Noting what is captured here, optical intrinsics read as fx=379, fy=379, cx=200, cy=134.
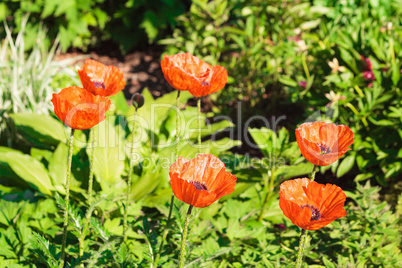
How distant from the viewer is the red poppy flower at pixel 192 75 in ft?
4.63

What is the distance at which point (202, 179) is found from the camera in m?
1.22

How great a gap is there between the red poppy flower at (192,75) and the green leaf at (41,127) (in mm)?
1314

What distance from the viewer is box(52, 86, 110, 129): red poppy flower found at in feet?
3.93

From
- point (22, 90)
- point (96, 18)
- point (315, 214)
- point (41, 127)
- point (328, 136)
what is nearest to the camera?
point (315, 214)

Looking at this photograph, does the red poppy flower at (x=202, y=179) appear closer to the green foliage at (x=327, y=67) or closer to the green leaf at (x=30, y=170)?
the green leaf at (x=30, y=170)

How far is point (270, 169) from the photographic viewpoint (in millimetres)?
2240

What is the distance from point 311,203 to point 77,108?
79 cm

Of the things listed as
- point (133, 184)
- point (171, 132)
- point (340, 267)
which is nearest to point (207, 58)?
point (171, 132)

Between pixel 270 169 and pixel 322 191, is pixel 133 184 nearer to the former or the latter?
pixel 270 169

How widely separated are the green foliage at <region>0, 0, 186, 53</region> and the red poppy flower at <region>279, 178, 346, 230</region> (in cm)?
350

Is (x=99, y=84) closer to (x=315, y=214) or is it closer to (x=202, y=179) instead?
(x=202, y=179)

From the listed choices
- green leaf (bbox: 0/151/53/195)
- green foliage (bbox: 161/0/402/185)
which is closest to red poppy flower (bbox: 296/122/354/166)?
green foliage (bbox: 161/0/402/185)

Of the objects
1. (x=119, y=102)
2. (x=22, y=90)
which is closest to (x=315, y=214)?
(x=119, y=102)

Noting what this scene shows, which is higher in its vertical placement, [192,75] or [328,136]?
[192,75]
